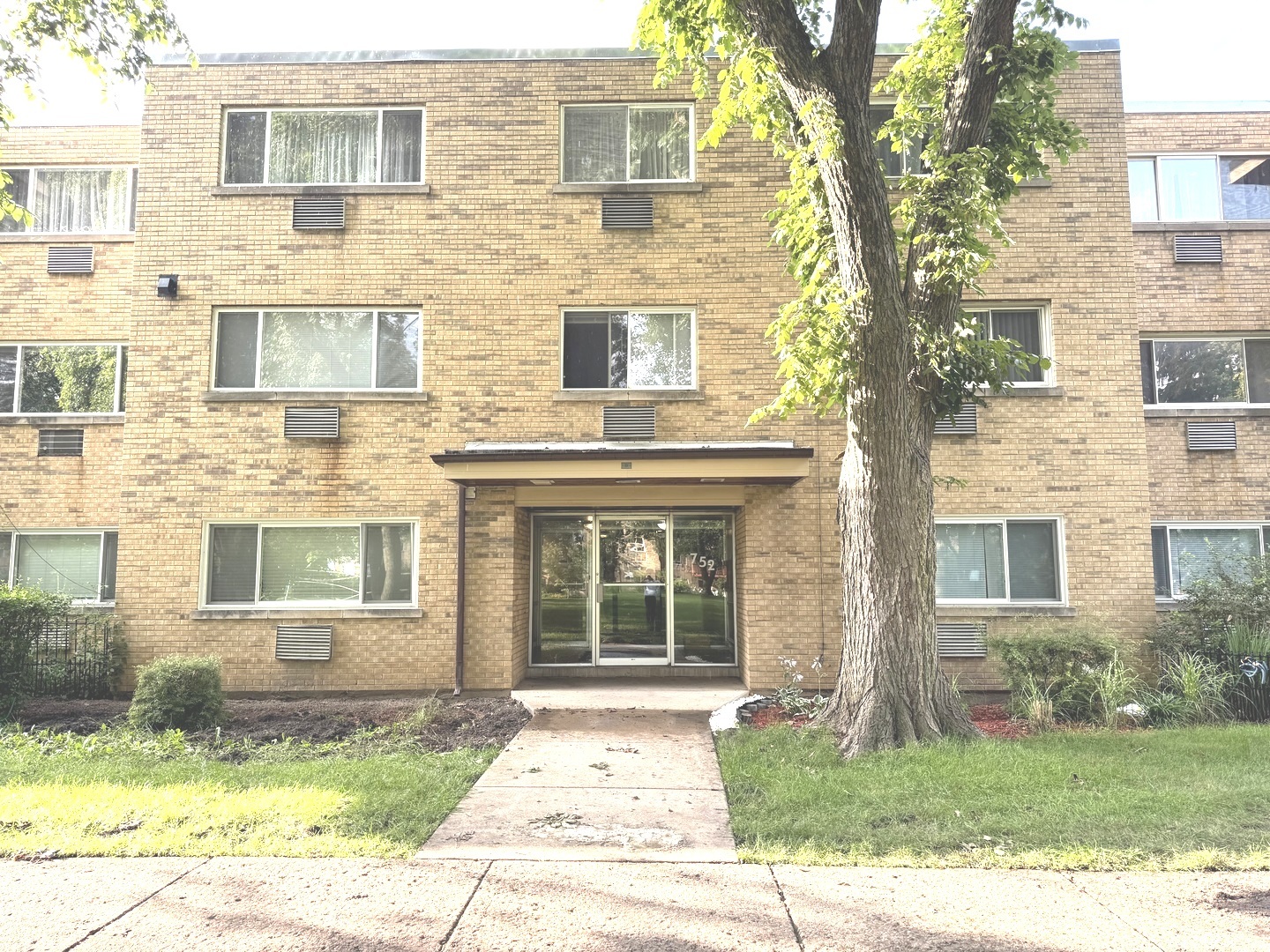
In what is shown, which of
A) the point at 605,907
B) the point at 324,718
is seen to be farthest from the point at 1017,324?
the point at 324,718

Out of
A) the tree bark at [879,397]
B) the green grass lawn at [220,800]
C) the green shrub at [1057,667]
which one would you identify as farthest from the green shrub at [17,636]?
the green shrub at [1057,667]

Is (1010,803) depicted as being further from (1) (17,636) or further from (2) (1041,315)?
(1) (17,636)

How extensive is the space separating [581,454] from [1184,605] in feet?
27.9

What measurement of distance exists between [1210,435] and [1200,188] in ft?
13.8

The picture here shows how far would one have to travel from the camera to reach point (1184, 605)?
11375 mm

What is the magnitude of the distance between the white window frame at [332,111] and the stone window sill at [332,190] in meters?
0.09

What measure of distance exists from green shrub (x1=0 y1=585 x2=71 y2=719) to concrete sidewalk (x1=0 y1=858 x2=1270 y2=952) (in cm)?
564

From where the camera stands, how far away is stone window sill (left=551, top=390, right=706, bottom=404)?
11.2 m

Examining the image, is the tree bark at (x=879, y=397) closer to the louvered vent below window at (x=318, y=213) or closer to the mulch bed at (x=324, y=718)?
the mulch bed at (x=324, y=718)

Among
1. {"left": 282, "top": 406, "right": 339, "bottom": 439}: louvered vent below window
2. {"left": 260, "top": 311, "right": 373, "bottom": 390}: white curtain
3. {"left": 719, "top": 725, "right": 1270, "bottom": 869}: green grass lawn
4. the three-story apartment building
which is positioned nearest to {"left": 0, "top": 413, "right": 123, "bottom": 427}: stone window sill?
the three-story apartment building

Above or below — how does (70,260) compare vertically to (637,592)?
above

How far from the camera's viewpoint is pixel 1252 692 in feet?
31.0

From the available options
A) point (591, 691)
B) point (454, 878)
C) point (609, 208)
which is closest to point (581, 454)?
point (591, 691)

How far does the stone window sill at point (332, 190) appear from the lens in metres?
11.6
